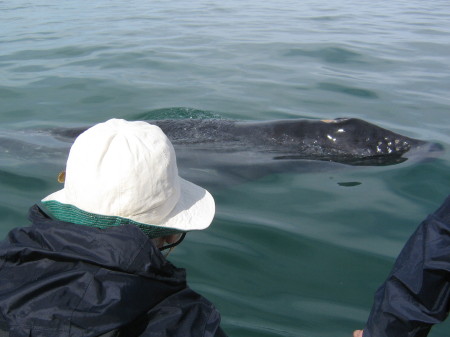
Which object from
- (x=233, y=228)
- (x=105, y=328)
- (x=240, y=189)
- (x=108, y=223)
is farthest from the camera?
(x=240, y=189)

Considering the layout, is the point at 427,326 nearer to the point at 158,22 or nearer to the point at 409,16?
the point at 158,22

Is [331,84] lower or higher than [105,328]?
lower

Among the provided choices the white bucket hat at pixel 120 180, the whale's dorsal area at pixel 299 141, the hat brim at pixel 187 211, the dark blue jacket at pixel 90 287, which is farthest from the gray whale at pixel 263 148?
the dark blue jacket at pixel 90 287

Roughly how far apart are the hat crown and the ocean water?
1.52m

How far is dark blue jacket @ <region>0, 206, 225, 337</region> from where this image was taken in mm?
2031

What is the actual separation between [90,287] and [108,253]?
14 centimetres

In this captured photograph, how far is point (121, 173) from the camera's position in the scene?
2.42 m

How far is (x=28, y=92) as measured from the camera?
9930 millimetres

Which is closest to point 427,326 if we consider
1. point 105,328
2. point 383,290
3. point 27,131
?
point 383,290

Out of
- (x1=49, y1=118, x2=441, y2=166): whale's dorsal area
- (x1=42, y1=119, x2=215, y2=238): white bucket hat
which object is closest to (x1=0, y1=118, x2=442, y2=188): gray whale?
(x1=49, y1=118, x2=441, y2=166): whale's dorsal area

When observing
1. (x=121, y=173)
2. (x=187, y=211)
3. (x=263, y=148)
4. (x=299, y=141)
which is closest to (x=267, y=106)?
(x=299, y=141)

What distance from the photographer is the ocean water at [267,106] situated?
4.22 m

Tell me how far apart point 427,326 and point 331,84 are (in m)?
8.01

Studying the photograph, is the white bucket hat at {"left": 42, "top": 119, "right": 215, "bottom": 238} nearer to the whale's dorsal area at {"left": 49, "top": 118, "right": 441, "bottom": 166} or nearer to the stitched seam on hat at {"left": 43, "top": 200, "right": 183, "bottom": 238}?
the stitched seam on hat at {"left": 43, "top": 200, "right": 183, "bottom": 238}
